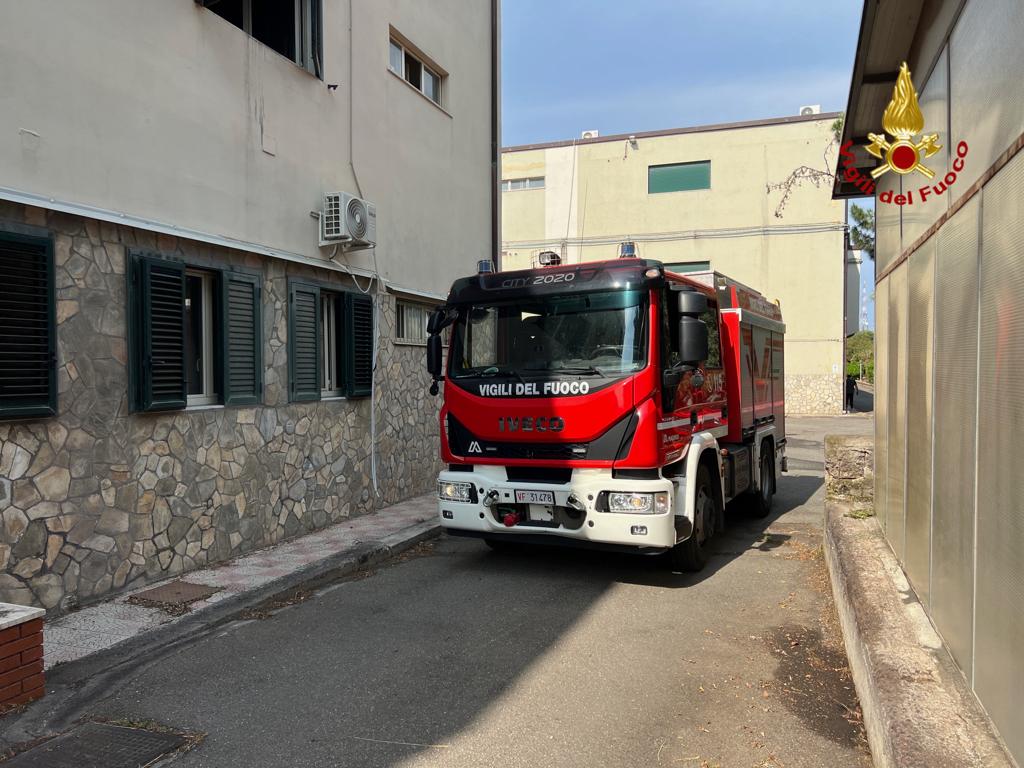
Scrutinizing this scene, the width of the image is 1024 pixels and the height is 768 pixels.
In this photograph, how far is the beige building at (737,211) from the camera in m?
27.5

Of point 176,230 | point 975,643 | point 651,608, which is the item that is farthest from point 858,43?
point 176,230

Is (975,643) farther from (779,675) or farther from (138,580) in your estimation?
(138,580)

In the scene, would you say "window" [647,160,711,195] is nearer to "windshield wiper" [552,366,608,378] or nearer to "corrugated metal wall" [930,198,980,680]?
"windshield wiper" [552,366,608,378]

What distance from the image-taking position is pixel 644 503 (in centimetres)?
600

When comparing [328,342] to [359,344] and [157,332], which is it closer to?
[359,344]

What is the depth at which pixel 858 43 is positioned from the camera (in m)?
5.06

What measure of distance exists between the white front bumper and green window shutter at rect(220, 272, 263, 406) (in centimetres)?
231

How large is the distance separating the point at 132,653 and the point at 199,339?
125 inches

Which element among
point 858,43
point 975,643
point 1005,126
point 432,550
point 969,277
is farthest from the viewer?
point 432,550

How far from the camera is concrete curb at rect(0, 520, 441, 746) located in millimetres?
4004

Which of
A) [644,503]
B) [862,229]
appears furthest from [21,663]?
[862,229]

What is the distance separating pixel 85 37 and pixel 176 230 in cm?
158

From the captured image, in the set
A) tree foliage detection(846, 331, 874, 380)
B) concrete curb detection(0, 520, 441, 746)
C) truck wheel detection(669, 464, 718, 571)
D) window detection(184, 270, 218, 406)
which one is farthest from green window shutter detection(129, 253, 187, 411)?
tree foliage detection(846, 331, 874, 380)

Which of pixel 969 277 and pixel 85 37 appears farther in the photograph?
pixel 85 37
